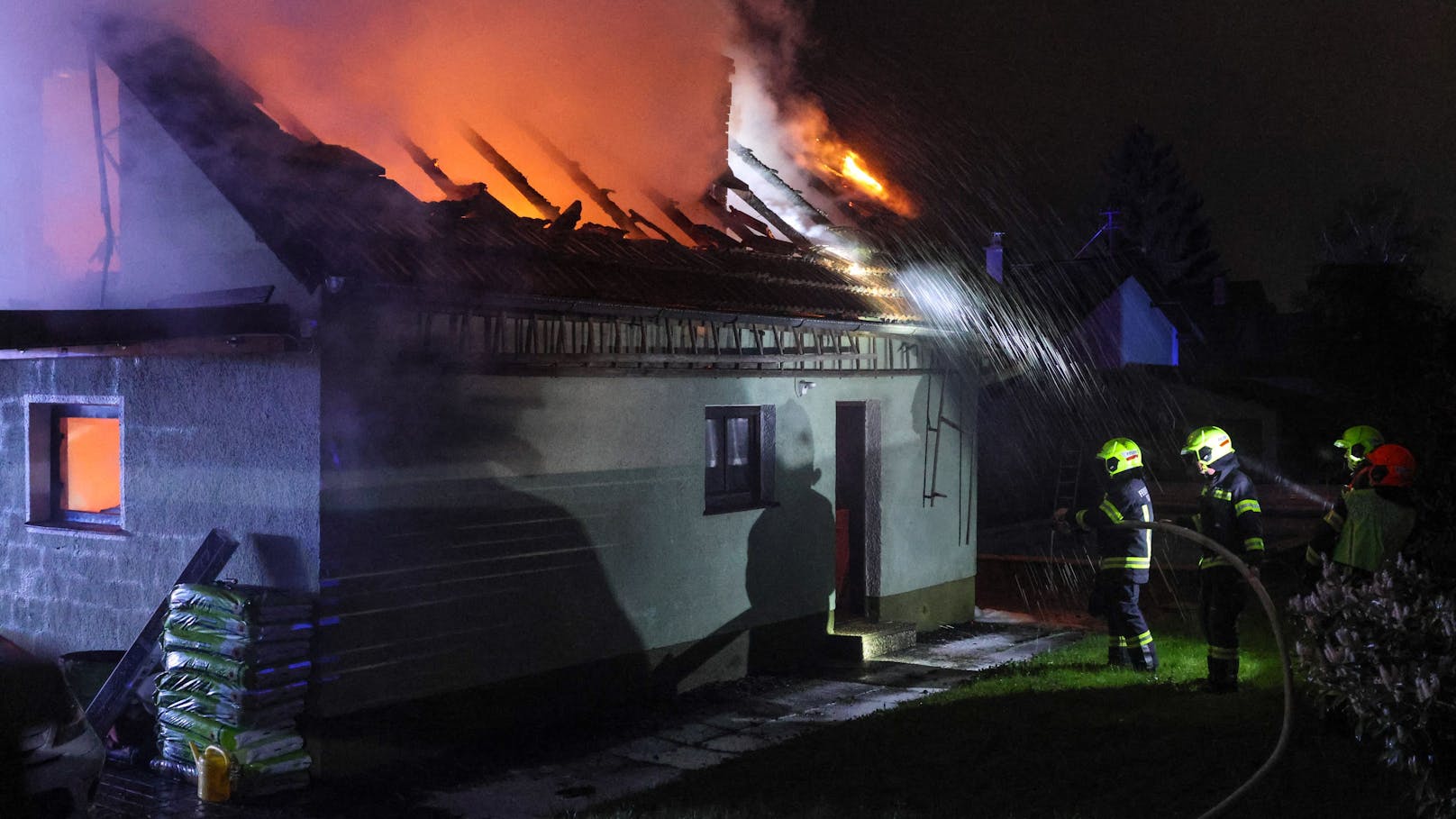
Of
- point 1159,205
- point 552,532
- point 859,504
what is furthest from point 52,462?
point 1159,205

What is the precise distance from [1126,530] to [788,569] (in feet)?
9.89

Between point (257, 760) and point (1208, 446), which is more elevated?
point (1208, 446)

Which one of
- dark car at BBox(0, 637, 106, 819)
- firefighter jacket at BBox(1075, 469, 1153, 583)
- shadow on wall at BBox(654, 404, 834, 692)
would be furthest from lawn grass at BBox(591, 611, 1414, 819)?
dark car at BBox(0, 637, 106, 819)

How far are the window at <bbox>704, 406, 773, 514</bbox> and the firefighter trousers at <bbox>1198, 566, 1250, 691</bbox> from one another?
376 cm

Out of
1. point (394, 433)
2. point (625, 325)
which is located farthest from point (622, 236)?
point (394, 433)

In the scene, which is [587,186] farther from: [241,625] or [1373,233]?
[1373,233]

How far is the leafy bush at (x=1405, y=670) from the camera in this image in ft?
17.4

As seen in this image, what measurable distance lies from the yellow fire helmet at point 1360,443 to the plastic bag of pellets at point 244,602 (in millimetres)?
7434

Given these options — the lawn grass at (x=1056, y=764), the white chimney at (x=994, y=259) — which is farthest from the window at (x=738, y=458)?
the white chimney at (x=994, y=259)

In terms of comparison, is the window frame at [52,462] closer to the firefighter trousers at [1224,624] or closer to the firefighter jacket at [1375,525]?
the firefighter trousers at [1224,624]

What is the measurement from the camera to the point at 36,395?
8.94m

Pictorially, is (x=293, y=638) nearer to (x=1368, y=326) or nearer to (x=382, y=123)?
(x=382, y=123)

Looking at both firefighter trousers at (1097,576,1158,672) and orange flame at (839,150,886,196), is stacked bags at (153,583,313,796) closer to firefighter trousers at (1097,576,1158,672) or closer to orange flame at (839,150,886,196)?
firefighter trousers at (1097,576,1158,672)

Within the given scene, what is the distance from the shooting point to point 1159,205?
68750 millimetres
